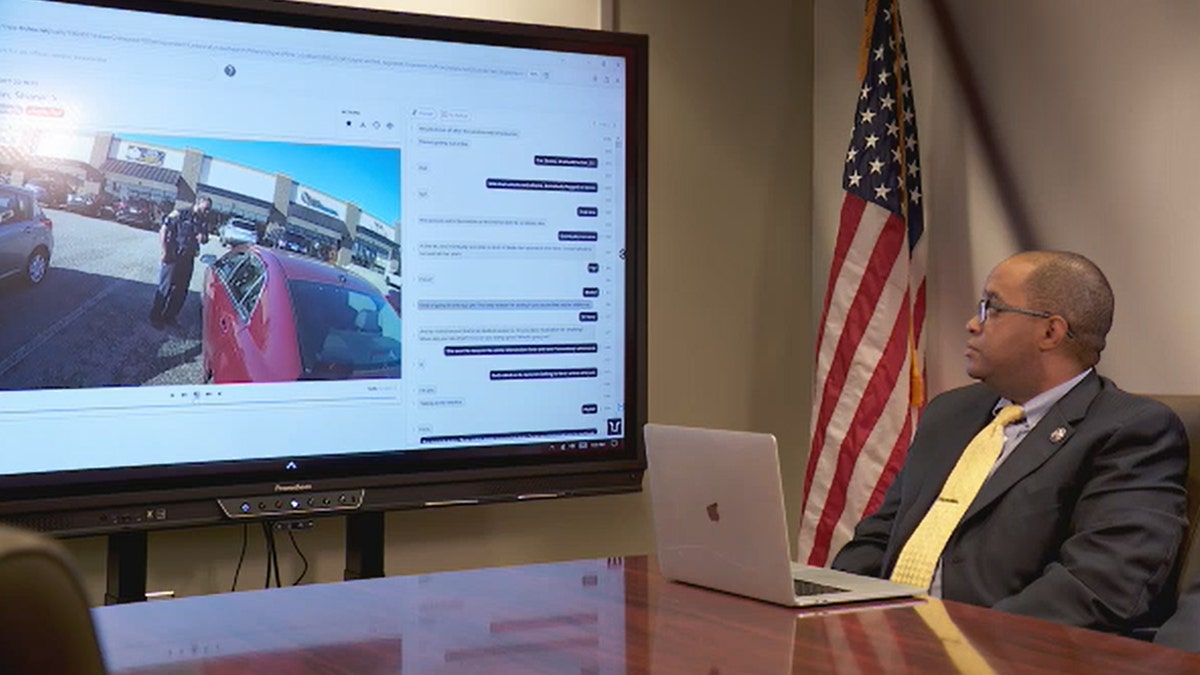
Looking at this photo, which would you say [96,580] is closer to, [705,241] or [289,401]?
[289,401]

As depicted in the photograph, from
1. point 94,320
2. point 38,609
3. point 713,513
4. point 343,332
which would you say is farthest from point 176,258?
point 38,609

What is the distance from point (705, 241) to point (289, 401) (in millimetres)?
1537

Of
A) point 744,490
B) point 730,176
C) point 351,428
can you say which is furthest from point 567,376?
point 744,490

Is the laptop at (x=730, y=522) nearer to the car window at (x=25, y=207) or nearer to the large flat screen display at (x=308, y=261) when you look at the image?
the large flat screen display at (x=308, y=261)

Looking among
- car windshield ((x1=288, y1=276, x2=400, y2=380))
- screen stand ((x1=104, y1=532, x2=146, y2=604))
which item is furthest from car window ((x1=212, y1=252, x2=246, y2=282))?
screen stand ((x1=104, y1=532, x2=146, y2=604))

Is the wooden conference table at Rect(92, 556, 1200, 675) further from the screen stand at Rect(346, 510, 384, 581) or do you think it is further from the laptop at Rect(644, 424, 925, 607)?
the screen stand at Rect(346, 510, 384, 581)

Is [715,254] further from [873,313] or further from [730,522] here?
[730,522]

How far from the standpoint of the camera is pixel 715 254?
4695 mm

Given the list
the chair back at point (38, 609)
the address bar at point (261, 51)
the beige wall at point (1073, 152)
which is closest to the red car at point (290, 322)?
the address bar at point (261, 51)

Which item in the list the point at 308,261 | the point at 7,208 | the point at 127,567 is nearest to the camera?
the point at 7,208

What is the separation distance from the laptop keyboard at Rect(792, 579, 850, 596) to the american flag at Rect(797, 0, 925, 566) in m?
1.89

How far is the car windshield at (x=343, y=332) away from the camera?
373 centimetres

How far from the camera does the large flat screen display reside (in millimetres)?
3422

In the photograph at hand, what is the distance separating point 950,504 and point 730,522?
2.90 feet
